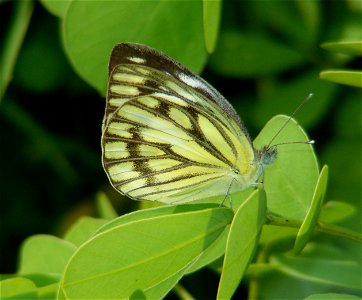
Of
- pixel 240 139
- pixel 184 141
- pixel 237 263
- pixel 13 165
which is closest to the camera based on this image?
pixel 237 263

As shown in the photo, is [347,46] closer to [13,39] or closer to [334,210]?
[334,210]

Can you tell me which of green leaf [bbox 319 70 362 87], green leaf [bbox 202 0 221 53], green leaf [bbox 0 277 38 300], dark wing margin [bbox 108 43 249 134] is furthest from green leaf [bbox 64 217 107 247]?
green leaf [bbox 319 70 362 87]

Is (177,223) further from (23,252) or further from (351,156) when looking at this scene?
(351,156)

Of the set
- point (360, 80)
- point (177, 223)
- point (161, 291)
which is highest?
point (360, 80)

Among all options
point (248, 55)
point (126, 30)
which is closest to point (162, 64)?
point (126, 30)

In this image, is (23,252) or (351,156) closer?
(23,252)

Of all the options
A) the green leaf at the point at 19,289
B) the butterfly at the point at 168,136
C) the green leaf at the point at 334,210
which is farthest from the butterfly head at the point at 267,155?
the green leaf at the point at 19,289

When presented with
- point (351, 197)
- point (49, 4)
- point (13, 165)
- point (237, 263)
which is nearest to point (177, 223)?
point (237, 263)
